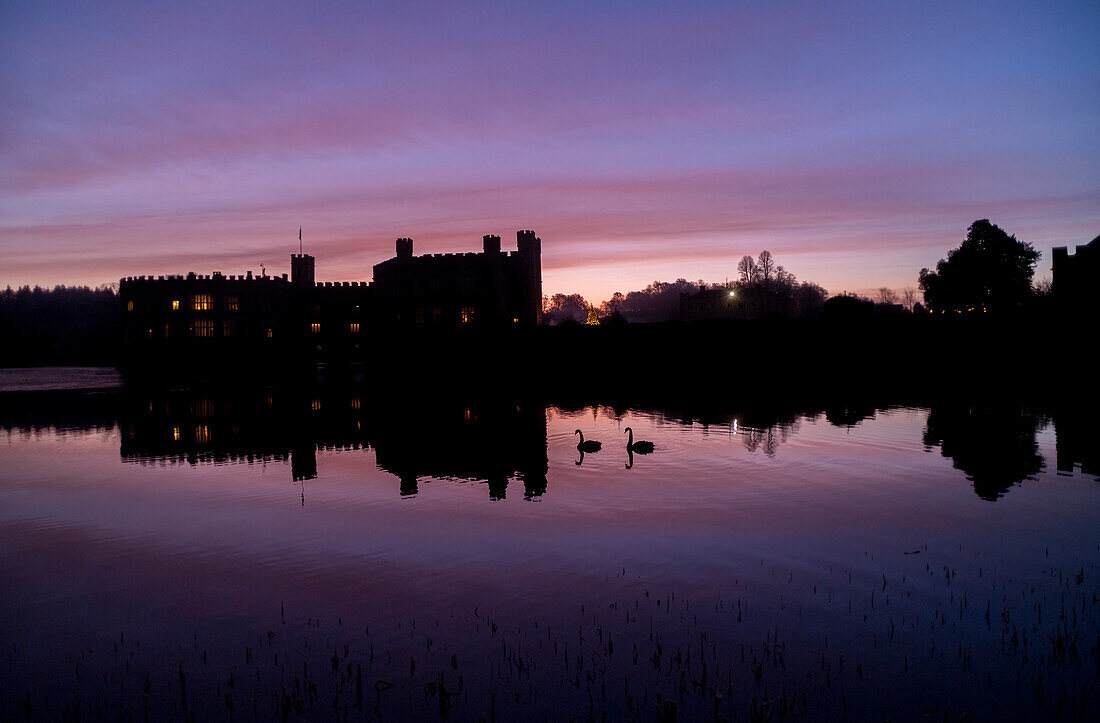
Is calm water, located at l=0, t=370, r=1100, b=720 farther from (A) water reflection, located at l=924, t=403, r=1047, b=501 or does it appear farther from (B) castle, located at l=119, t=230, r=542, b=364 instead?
(B) castle, located at l=119, t=230, r=542, b=364

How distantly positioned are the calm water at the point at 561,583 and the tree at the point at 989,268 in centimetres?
7444

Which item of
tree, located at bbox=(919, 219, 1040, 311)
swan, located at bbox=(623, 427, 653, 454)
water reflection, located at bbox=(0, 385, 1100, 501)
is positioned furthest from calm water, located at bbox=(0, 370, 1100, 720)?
tree, located at bbox=(919, 219, 1040, 311)

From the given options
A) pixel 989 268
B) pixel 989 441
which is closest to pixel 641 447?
pixel 989 441

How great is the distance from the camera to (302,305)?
353 feet

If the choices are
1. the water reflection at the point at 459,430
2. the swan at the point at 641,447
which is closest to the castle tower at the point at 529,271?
the water reflection at the point at 459,430

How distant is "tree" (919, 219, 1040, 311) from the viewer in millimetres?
94875

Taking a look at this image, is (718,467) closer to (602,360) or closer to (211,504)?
(211,504)

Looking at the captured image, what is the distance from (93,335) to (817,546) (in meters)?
224

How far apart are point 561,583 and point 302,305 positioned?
100594 mm

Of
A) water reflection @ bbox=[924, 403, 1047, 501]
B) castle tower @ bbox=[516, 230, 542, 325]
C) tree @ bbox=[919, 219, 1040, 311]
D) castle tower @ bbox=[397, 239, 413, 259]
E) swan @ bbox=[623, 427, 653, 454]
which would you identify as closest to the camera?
water reflection @ bbox=[924, 403, 1047, 501]

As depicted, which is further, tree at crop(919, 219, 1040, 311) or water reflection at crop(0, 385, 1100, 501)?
tree at crop(919, 219, 1040, 311)

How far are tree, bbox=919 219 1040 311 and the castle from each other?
56.5 meters

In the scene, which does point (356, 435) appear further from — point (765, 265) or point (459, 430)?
point (765, 265)

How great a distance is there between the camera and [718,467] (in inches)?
1032
